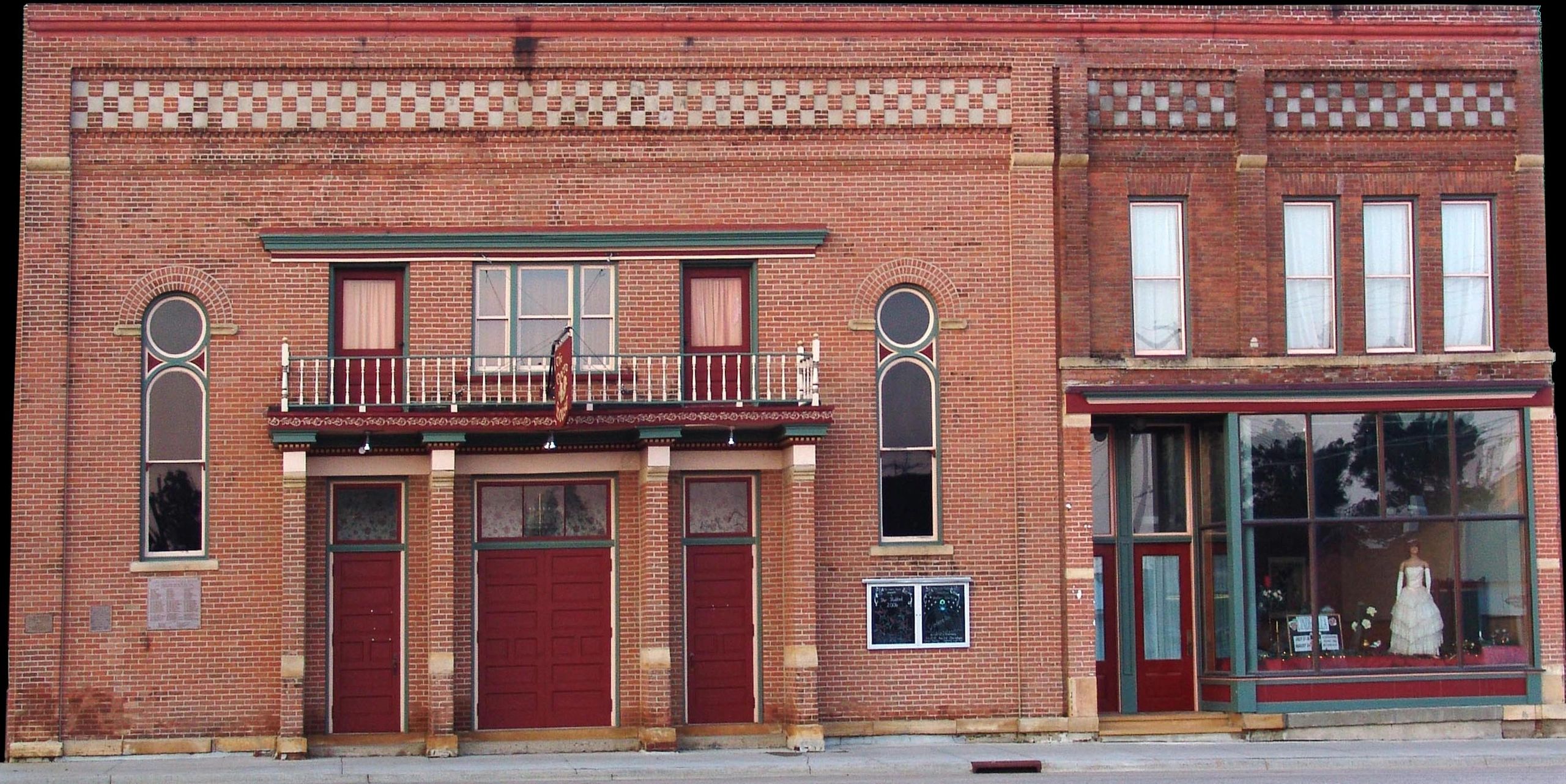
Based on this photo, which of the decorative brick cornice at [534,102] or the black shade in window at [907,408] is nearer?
the decorative brick cornice at [534,102]

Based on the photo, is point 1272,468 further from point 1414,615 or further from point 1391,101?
point 1391,101

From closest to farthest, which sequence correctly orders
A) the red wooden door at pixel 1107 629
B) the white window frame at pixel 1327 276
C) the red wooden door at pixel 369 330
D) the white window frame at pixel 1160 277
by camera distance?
the red wooden door at pixel 369 330 → the white window frame at pixel 1160 277 → the white window frame at pixel 1327 276 → the red wooden door at pixel 1107 629

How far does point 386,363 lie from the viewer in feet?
77.5

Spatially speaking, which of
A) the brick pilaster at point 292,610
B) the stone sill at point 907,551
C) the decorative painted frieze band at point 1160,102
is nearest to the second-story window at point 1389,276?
the decorative painted frieze band at point 1160,102

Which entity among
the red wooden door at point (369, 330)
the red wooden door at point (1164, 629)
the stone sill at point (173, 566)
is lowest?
the red wooden door at point (1164, 629)

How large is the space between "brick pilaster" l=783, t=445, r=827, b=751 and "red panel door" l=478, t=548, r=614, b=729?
2.43 meters

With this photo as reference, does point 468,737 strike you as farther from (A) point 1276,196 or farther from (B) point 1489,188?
(B) point 1489,188

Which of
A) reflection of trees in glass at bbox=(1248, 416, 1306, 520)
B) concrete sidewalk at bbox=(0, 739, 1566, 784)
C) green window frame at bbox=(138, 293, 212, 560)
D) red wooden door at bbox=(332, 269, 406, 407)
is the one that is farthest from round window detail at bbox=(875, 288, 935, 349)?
green window frame at bbox=(138, 293, 212, 560)

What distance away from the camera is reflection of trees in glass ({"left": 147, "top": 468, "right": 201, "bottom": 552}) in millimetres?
23188

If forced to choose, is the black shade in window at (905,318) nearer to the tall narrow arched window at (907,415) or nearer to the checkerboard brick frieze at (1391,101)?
the tall narrow arched window at (907,415)

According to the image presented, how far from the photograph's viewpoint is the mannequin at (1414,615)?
24.4m

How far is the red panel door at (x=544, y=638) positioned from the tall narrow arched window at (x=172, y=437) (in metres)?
3.69

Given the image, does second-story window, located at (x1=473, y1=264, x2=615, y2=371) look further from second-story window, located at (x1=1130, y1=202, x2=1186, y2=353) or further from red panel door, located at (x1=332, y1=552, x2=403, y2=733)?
second-story window, located at (x1=1130, y1=202, x2=1186, y2=353)

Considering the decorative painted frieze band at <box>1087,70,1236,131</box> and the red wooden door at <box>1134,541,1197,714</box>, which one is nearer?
the decorative painted frieze band at <box>1087,70,1236,131</box>
